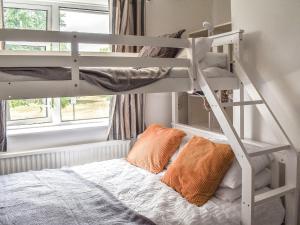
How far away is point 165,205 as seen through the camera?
1864 millimetres

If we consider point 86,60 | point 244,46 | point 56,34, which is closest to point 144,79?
point 86,60

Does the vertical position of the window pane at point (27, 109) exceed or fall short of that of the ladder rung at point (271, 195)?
it exceeds it

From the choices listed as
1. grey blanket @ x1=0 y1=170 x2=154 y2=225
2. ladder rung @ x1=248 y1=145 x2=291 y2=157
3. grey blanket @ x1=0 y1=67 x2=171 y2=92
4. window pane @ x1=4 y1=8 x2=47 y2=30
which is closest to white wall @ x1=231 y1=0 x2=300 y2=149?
ladder rung @ x1=248 y1=145 x2=291 y2=157

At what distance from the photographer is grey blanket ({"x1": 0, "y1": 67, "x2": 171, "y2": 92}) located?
5.24ft

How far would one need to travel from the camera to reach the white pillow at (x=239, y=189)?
6.33ft

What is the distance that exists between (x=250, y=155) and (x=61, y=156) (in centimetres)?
180

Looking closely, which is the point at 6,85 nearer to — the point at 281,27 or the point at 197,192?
the point at 197,192

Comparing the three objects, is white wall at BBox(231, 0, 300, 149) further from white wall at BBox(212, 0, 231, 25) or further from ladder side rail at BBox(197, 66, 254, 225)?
white wall at BBox(212, 0, 231, 25)

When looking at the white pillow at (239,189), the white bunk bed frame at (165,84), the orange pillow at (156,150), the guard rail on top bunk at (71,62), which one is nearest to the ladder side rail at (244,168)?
the white bunk bed frame at (165,84)

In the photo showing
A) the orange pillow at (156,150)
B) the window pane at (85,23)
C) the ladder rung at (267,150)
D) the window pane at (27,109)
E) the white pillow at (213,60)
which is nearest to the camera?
the ladder rung at (267,150)

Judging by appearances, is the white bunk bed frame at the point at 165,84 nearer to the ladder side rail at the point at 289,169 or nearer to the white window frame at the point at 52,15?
the ladder side rail at the point at 289,169

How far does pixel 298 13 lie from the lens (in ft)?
6.30

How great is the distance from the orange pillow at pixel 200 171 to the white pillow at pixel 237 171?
0.03 metres

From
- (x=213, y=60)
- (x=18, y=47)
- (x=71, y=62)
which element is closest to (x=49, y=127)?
(x=18, y=47)
